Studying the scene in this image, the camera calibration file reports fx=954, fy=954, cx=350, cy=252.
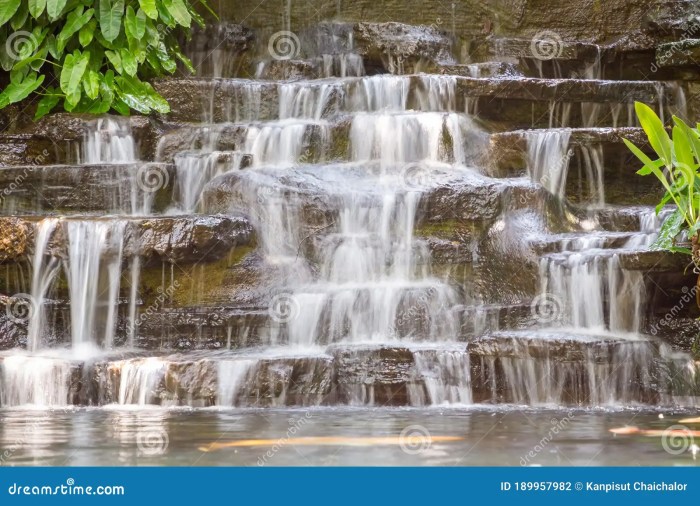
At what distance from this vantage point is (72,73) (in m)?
10.9

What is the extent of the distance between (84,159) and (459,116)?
4158 mm

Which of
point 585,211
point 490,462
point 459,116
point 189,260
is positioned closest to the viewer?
point 490,462

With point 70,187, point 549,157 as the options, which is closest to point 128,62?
point 70,187

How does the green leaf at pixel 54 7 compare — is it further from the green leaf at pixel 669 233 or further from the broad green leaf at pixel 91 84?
the green leaf at pixel 669 233

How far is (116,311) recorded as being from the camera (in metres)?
8.21

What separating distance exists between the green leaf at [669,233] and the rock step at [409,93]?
403 centimetres

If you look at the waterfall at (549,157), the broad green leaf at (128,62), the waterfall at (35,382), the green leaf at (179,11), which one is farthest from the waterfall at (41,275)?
the waterfall at (549,157)

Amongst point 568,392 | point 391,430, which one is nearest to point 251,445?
point 391,430

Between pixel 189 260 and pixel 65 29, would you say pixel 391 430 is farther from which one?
pixel 65 29

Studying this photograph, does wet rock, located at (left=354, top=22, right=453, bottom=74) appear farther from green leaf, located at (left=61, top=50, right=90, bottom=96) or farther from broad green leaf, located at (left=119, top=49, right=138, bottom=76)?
green leaf, located at (left=61, top=50, right=90, bottom=96)

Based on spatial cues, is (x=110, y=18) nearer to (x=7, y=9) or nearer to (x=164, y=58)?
(x=164, y=58)

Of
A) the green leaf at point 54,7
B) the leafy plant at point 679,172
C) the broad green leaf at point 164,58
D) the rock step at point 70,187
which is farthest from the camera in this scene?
the broad green leaf at point 164,58

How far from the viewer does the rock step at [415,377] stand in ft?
21.4

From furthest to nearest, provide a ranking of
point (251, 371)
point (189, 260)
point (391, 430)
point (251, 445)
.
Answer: point (189, 260), point (251, 371), point (391, 430), point (251, 445)
